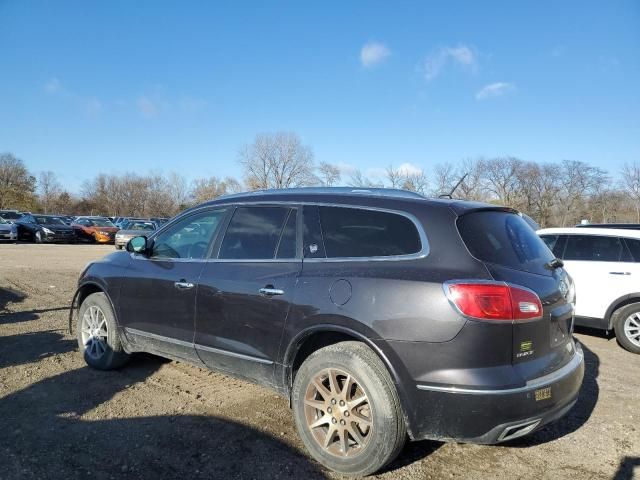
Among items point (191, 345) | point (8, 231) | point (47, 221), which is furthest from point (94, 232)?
point (191, 345)

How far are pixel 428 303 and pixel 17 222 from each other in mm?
31754

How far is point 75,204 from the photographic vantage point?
8000 cm

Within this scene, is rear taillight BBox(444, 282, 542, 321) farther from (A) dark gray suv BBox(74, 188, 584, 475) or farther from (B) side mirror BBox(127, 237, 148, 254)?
(B) side mirror BBox(127, 237, 148, 254)

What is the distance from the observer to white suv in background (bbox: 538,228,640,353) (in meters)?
6.75

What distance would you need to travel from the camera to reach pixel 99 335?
16.2 ft

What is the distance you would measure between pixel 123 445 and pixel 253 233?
180 cm

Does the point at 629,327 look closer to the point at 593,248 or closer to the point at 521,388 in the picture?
the point at 593,248

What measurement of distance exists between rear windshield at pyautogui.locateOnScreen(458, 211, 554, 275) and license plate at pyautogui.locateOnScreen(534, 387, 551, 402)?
2.37 feet

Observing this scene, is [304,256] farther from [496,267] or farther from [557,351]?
[557,351]

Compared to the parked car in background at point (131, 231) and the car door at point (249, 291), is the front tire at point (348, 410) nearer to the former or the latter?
the car door at point (249, 291)

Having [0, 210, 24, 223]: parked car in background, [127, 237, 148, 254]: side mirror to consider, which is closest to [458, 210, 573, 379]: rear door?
[127, 237, 148, 254]: side mirror

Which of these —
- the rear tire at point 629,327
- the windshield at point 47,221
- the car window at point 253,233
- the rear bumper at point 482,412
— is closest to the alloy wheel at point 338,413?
the rear bumper at point 482,412

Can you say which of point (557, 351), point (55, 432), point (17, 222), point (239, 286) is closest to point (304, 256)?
point (239, 286)

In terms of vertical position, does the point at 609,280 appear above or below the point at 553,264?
below
